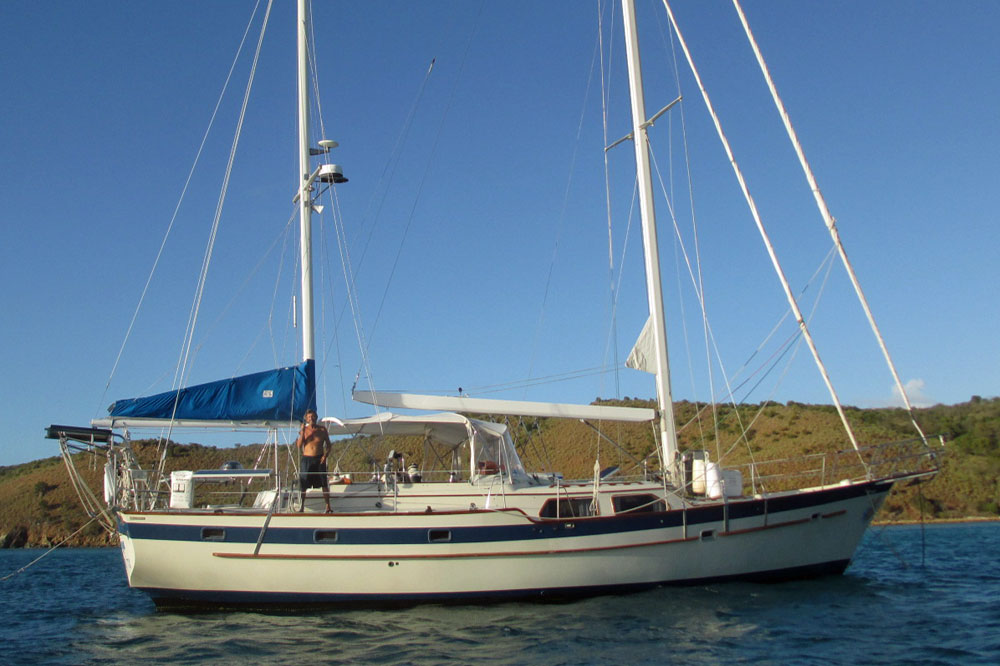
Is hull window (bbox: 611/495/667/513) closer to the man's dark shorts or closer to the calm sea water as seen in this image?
the calm sea water

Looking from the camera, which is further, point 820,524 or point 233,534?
point 820,524

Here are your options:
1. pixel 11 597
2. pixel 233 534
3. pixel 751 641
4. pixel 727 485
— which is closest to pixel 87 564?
pixel 11 597

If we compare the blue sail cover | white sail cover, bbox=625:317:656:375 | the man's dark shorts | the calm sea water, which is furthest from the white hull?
white sail cover, bbox=625:317:656:375

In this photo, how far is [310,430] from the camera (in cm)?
1575

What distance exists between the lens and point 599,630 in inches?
489

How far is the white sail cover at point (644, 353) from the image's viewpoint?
57.7ft

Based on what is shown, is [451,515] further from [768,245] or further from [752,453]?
[752,453]

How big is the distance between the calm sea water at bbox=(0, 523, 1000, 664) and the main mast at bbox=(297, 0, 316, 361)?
19.6 ft

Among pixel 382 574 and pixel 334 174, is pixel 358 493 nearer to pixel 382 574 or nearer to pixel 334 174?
pixel 382 574

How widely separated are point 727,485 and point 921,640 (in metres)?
5.77

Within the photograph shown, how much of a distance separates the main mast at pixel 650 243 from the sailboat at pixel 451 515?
5cm

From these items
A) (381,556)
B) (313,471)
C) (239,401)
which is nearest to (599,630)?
(381,556)

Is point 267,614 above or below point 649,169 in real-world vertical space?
below

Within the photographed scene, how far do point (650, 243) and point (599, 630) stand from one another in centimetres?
869
